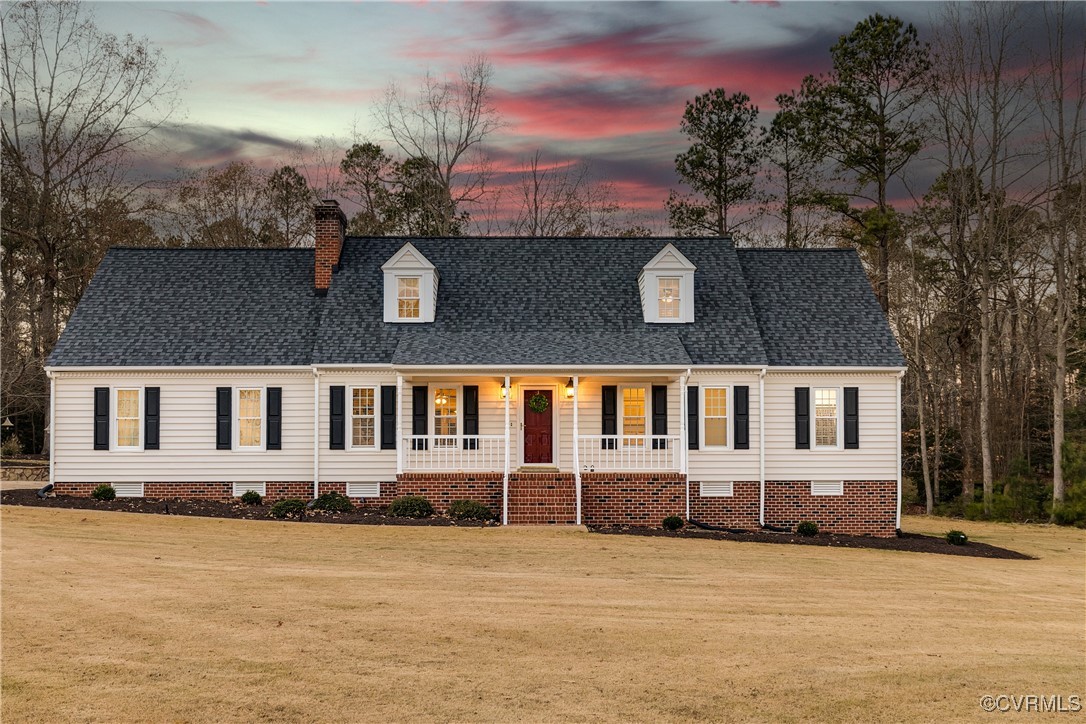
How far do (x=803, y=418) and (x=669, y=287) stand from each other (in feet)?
15.8

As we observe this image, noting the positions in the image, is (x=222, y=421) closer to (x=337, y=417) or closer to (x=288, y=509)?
(x=337, y=417)

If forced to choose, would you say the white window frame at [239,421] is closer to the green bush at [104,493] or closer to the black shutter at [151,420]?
the black shutter at [151,420]

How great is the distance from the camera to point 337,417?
69.4ft

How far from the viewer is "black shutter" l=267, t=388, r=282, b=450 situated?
2117cm

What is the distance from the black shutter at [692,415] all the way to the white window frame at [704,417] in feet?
0.25

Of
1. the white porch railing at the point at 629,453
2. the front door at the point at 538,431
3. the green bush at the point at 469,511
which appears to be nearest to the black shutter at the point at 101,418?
the green bush at the point at 469,511

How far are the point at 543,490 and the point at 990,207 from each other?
19.4m

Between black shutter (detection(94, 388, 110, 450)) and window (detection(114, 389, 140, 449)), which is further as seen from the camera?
window (detection(114, 389, 140, 449))

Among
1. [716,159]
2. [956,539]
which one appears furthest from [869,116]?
[956,539]

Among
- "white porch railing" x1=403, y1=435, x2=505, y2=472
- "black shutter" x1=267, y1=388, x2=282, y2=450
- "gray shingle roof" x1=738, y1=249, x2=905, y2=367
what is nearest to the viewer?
"white porch railing" x1=403, y1=435, x2=505, y2=472

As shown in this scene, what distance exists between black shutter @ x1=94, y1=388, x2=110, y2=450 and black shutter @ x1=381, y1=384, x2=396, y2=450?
267 inches

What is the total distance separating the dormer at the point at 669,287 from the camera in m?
22.3

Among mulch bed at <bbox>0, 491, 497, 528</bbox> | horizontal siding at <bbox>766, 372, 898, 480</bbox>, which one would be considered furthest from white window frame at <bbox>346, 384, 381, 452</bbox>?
horizontal siding at <bbox>766, 372, 898, 480</bbox>

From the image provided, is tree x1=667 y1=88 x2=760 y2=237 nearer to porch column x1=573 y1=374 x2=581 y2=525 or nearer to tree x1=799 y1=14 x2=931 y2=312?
tree x1=799 y1=14 x2=931 y2=312
